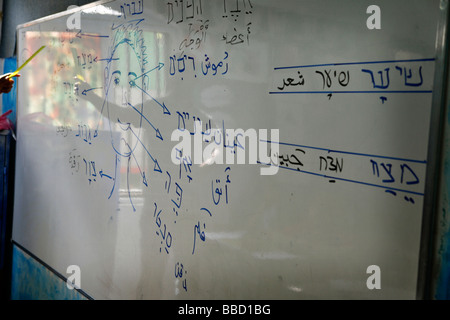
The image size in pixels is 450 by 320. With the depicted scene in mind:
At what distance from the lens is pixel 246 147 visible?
46.7 inches

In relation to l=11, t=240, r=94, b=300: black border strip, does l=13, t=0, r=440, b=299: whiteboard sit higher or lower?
higher

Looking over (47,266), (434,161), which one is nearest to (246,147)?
(434,161)

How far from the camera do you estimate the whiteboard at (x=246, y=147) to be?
2.92 feet

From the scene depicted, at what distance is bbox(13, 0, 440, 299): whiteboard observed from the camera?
89 cm

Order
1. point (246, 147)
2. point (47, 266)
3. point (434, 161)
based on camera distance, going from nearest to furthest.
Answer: point (434, 161), point (246, 147), point (47, 266)

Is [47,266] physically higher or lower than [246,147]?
lower

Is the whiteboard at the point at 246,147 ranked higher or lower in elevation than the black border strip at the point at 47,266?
higher

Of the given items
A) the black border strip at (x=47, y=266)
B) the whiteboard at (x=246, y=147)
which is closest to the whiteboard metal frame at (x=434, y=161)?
the whiteboard at (x=246, y=147)

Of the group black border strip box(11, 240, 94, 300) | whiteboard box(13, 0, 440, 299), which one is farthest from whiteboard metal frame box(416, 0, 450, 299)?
black border strip box(11, 240, 94, 300)

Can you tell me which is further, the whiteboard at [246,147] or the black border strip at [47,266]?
the black border strip at [47,266]

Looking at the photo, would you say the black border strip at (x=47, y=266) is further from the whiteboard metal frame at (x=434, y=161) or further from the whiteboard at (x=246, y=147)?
the whiteboard metal frame at (x=434, y=161)

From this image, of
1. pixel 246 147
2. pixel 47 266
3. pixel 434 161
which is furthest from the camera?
pixel 47 266

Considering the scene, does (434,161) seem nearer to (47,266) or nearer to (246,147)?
(246,147)

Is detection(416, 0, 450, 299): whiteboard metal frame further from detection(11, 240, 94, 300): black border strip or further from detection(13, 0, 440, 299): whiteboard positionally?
detection(11, 240, 94, 300): black border strip
